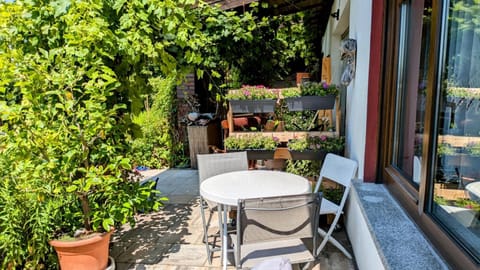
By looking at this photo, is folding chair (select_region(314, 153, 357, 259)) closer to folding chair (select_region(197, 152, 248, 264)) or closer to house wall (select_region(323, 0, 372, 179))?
house wall (select_region(323, 0, 372, 179))

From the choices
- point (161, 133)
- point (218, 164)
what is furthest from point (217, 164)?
point (161, 133)

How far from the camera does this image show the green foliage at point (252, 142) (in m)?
3.48

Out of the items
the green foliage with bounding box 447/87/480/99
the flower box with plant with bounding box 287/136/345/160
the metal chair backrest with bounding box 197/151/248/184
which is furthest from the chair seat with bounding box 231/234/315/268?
the flower box with plant with bounding box 287/136/345/160

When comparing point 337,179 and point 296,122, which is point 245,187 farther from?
point 296,122

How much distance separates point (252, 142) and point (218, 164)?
720 millimetres

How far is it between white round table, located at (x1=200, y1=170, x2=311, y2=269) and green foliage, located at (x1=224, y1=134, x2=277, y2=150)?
2.42 feet

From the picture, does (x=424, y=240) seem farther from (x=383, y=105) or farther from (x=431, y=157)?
(x=383, y=105)

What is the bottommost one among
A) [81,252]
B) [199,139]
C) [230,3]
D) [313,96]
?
[81,252]

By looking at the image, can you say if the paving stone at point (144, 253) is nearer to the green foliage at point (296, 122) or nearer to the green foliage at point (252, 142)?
the green foliage at point (252, 142)

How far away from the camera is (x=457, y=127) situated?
1304 millimetres

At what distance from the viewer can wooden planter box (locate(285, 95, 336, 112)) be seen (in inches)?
133

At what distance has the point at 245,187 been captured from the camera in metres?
2.35

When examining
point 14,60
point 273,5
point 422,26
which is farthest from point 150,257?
point 273,5

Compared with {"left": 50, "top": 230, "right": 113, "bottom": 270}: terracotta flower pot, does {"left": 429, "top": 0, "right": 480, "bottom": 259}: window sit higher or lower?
higher
